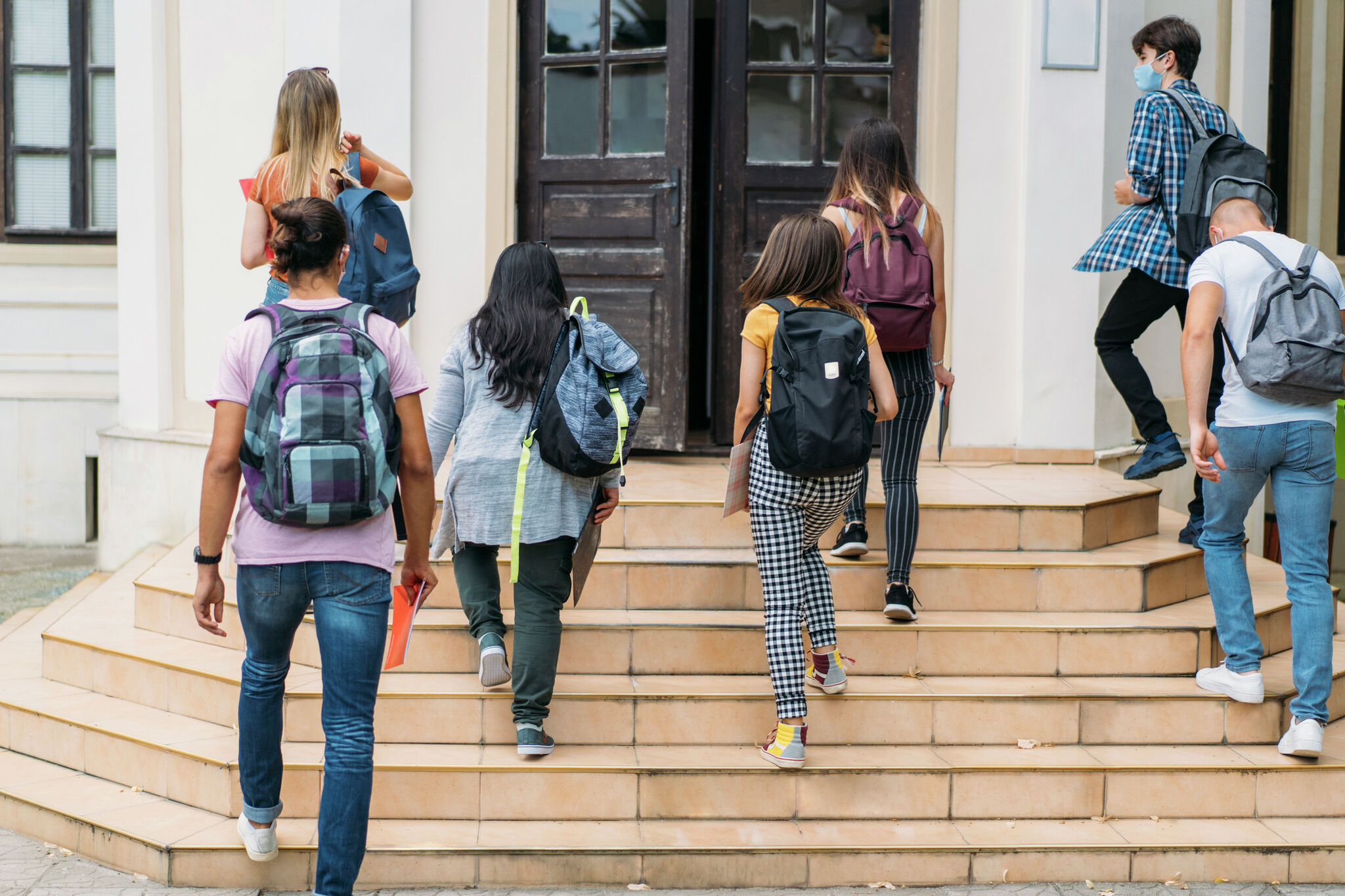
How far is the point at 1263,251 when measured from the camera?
4.05m

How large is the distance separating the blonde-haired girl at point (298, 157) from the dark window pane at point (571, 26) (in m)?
2.45

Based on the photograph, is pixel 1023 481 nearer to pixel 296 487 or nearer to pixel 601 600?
pixel 601 600

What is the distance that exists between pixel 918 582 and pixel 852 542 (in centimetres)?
29

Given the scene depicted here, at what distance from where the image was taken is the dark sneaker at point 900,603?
455 cm

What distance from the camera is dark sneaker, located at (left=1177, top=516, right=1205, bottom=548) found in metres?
5.34

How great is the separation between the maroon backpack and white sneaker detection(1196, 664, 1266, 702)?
159 cm

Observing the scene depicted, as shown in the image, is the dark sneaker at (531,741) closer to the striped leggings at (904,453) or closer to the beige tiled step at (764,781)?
the beige tiled step at (764,781)

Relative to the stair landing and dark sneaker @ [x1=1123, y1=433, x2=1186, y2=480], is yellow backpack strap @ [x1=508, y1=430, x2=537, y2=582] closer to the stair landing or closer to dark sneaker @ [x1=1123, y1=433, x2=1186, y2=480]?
the stair landing

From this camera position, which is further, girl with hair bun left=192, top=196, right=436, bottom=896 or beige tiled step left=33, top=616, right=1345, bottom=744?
beige tiled step left=33, top=616, right=1345, bottom=744

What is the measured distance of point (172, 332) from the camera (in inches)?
273

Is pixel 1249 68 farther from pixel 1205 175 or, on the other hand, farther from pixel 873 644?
pixel 873 644

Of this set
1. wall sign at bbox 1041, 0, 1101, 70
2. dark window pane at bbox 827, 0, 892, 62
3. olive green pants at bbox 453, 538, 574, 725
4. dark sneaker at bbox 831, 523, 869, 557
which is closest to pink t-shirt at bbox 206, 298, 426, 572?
olive green pants at bbox 453, 538, 574, 725

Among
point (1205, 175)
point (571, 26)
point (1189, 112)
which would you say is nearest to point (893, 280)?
point (1205, 175)

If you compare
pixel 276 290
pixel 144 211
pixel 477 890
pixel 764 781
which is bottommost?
pixel 477 890
